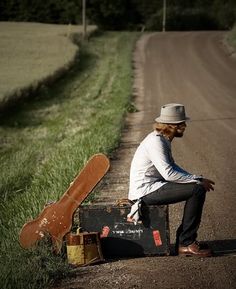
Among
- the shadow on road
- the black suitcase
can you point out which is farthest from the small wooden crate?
the shadow on road

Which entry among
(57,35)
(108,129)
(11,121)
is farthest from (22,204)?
(57,35)

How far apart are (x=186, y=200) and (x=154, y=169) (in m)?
0.47

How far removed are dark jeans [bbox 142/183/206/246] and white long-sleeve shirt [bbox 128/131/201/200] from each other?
61mm

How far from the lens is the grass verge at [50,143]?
6592 mm

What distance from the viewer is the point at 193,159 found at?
12344 mm

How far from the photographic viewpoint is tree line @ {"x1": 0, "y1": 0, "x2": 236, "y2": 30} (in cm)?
7175

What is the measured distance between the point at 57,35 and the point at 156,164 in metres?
46.4

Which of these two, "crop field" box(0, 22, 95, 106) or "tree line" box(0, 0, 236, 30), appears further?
"tree line" box(0, 0, 236, 30)

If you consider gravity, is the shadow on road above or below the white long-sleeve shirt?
below

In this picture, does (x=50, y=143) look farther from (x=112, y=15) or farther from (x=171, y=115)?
(x=112, y=15)

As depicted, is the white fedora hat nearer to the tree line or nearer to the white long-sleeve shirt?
the white long-sleeve shirt

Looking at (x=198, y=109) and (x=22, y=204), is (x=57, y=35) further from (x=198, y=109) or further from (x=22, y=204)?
(x=22, y=204)

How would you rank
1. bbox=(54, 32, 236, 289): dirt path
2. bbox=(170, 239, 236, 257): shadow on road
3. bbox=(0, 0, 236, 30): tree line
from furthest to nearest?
bbox=(0, 0, 236, 30): tree line → bbox=(170, 239, 236, 257): shadow on road → bbox=(54, 32, 236, 289): dirt path

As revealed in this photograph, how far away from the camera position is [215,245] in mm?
7363
